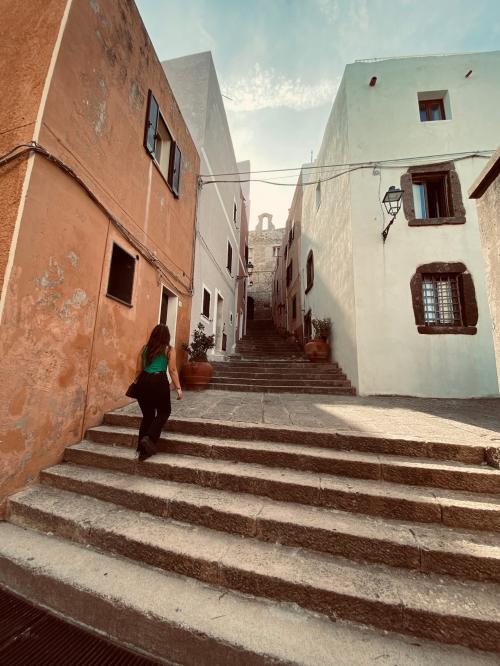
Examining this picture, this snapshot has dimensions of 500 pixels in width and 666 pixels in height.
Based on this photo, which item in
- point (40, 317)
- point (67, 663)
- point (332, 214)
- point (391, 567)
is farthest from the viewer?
point (332, 214)

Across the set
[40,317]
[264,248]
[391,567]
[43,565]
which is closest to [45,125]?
[40,317]

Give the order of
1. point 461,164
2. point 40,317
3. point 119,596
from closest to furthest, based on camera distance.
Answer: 1. point 119,596
2. point 40,317
3. point 461,164

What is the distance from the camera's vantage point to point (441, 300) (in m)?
6.92

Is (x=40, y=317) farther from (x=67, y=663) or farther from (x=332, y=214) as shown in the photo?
(x=332, y=214)

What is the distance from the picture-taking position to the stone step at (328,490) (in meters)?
2.20

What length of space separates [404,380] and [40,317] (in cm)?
708

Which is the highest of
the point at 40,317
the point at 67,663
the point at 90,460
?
the point at 40,317

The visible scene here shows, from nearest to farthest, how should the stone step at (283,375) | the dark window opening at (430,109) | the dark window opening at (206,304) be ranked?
the stone step at (283,375) < the dark window opening at (430,109) < the dark window opening at (206,304)

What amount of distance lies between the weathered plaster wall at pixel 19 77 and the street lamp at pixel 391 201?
6.46 meters

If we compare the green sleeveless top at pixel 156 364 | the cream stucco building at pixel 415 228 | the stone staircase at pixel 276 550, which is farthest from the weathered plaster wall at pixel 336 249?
the green sleeveless top at pixel 156 364

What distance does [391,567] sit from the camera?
6.43 feet

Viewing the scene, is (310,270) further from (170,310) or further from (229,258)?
(170,310)

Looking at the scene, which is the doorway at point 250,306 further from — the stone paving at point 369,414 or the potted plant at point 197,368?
the stone paving at point 369,414

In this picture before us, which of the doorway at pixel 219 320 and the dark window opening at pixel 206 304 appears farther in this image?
the doorway at pixel 219 320
